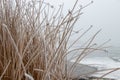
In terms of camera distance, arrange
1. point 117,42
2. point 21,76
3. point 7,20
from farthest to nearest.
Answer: point 117,42 → point 7,20 → point 21,76

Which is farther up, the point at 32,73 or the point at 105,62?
the point at 32,73

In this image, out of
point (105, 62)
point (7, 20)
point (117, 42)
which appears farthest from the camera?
point (117, 42)

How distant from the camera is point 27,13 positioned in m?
0.88

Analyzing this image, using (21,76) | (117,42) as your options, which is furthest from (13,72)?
(117,42)

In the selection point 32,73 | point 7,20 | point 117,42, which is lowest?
point 117,42

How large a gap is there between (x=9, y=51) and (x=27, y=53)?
0.18ft

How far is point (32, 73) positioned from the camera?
0.76 m

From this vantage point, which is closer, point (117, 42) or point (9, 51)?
point (9, 51)

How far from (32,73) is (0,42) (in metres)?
0.11

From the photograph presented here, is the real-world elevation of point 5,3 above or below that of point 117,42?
above

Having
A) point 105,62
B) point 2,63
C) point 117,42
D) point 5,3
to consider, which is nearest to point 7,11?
point 5,3

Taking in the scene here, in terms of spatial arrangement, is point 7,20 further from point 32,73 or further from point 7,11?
point 32,73

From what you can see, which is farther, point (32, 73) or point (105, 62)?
point (105, 62)

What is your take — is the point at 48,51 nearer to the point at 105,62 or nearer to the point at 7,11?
the point at 7,11
